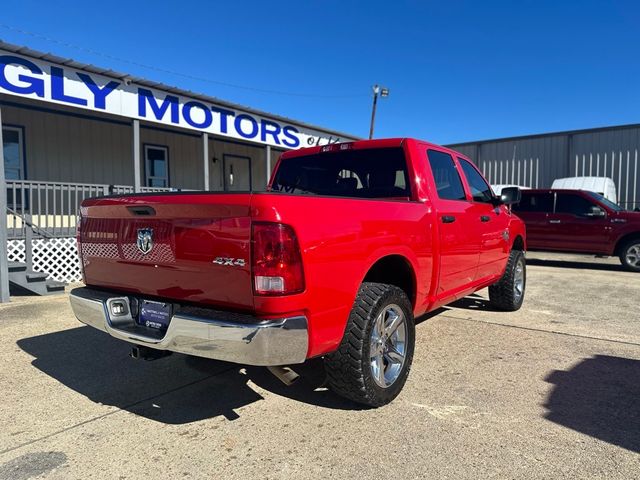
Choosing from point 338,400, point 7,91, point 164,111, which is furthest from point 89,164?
point 338,400

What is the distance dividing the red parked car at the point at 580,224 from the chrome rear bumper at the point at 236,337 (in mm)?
11104

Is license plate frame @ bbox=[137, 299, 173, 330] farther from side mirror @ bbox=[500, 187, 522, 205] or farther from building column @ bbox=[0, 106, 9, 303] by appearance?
building column @ bbox=[0, 106, 9, 303]

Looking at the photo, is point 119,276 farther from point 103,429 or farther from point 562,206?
point 562,206

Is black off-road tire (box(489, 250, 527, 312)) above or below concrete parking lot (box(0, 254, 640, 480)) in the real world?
above

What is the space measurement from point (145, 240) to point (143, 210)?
0.19m

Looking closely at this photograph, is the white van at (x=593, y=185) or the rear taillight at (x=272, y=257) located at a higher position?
the white van at (x=593, y=185)

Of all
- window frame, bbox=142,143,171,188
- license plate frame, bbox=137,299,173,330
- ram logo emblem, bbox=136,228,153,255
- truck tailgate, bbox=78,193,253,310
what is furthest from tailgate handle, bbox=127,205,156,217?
window frame, bbox=142,143,171,188

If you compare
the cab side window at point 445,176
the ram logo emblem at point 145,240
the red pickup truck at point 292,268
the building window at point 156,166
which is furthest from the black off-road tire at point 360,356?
the building window at point 156,166

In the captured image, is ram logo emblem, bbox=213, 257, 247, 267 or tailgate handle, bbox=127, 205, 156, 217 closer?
ram logo emblem, bbox=213, 257, 247, 267

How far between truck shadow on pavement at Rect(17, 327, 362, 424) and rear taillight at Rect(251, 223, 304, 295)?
1.25 m

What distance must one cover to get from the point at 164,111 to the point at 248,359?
8.99 metres

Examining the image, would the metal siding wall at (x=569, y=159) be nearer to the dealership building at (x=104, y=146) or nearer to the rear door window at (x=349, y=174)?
the dealership building at (x=104, y=146)

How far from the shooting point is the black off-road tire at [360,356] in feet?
9.66

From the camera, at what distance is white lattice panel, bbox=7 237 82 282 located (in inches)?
323
